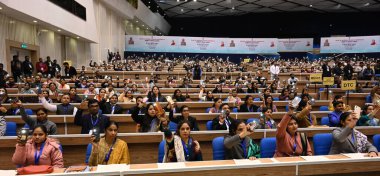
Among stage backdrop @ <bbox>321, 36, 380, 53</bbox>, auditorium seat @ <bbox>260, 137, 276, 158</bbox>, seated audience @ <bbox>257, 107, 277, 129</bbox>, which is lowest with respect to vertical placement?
auditorium seat @ <bbox>260, 137, 276, 158</bbox>

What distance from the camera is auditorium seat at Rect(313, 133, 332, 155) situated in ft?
11.1

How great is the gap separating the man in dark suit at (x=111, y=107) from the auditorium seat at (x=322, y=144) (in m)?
3.81

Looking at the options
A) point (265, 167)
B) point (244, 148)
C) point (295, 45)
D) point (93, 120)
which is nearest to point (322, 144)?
point (244, 148)

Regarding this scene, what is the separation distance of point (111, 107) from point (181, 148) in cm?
328

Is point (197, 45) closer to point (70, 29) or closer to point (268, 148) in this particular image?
point (70, 29)

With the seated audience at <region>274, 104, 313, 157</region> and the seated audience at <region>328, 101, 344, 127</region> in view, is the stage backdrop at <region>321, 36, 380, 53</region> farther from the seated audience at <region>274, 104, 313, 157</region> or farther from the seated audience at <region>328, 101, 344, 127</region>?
the seated audience at <region>274, 104, 313, 157</region>

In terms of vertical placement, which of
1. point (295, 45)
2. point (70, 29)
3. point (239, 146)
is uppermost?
point (295, 45)

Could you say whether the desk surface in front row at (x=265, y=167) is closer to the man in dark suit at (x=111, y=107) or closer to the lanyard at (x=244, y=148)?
the lanyard at (x=244, y=148)

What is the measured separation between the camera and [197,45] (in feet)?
64.2

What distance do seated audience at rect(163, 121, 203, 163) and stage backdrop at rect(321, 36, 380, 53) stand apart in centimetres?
1894

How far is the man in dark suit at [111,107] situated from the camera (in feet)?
18.4

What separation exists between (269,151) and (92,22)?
13513 millimetres

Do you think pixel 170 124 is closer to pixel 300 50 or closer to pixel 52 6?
pixel 52 6

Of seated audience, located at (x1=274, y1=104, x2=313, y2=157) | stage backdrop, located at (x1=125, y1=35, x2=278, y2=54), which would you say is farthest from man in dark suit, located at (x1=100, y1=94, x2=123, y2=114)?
stage backdrop, located at (x1=125, y1=35, x2=278, y2=54)
